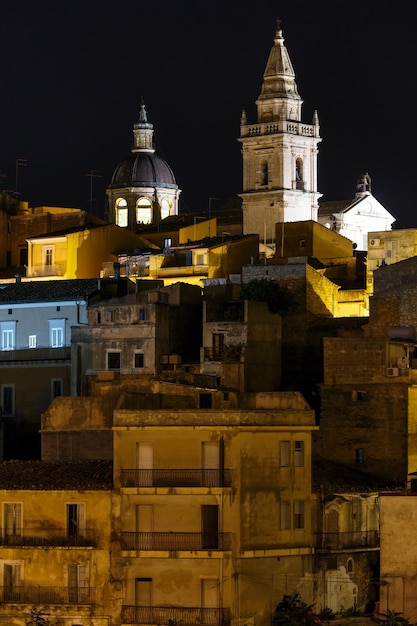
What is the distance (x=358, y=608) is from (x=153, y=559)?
5158 mm

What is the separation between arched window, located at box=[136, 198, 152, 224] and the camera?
307 feet

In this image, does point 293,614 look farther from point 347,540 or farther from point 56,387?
point 56,387

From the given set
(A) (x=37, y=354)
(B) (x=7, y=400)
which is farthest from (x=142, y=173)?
(B) (x=7, y=400)

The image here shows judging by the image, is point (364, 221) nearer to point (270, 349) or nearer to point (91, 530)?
point (270, 349)

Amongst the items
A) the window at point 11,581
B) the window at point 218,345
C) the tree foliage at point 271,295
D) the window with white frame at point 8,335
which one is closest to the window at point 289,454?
the window at point 11,581

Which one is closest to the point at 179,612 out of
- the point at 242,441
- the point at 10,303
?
the point at 242,441

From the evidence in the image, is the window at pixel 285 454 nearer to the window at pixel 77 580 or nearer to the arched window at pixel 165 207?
the window at pixel 77 580

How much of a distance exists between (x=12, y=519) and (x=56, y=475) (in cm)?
171

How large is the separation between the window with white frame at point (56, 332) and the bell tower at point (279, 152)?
33272 millimetres

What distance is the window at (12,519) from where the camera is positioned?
42.0m

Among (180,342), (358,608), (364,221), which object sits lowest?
(358,608)

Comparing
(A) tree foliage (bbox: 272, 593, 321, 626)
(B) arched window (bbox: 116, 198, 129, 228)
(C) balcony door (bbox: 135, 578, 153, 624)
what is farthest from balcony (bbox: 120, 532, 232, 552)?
(B) arched window (bbox: 116, 198, 129, 228)

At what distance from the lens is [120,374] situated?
5475cm

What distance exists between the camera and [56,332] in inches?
2327
